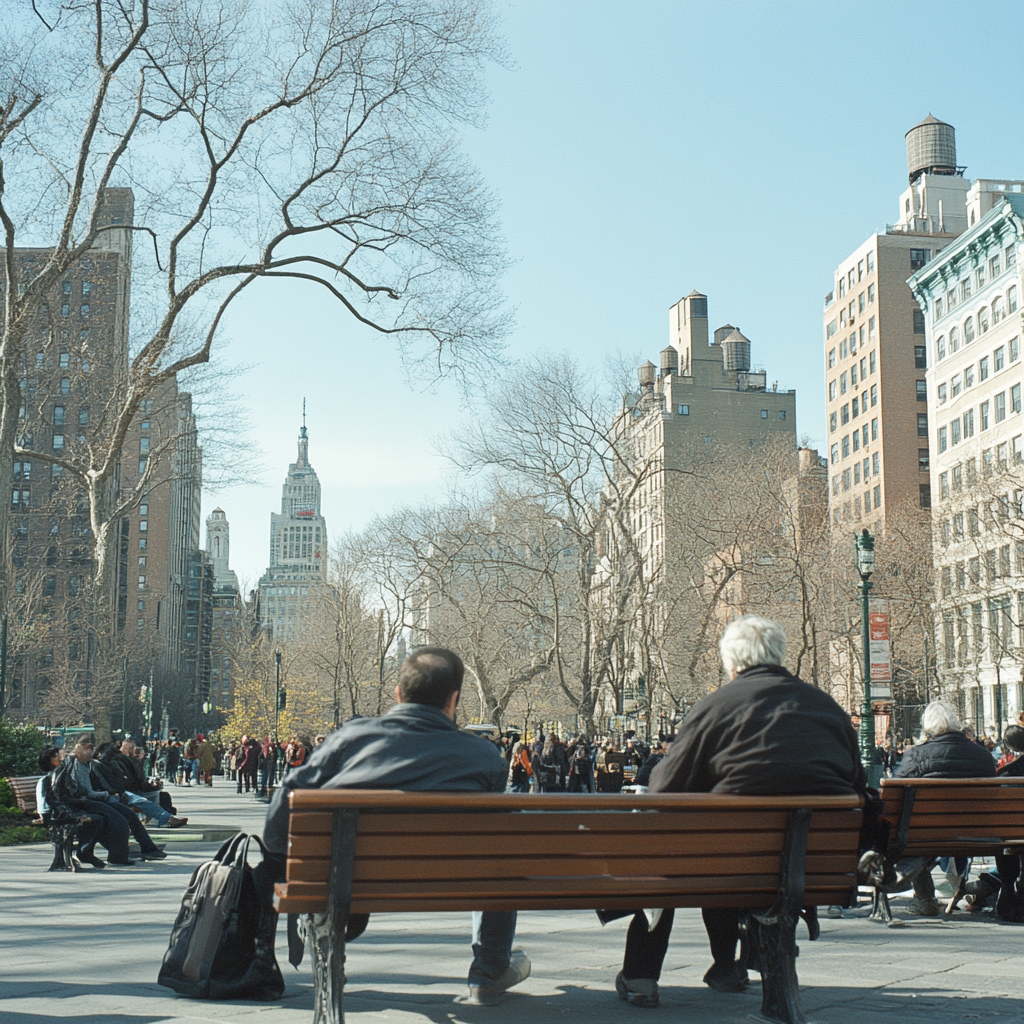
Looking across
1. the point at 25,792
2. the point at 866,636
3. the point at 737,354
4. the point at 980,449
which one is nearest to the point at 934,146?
the point at 737,354

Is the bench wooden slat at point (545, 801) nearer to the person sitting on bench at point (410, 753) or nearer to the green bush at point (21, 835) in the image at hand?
the person sitting on bench at point (410, 753)

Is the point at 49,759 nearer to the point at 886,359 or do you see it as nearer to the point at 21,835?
the point at 21,835

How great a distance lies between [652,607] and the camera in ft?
Answer: 136

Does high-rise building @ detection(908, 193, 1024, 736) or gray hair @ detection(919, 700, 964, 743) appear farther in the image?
high-rise building @ detection(908, 193, 1024, 736)

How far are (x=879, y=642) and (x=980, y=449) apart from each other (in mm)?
47945

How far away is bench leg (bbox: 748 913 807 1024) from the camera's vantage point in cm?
464

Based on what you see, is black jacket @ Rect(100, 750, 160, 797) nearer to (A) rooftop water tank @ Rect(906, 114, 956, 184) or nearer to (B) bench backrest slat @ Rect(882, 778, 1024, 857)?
(B) bench backrest slat @ Rect(882, 778, 1024, 857)

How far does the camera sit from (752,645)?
5.30 meters

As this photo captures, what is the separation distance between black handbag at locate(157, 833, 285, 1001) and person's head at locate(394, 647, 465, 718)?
1.08 meters

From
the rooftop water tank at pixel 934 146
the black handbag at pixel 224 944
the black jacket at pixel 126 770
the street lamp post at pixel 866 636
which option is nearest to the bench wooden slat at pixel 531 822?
Result: the black handbag at pixel 224 944

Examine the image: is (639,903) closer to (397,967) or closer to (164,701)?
(397,967)

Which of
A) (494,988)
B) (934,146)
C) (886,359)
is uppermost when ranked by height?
(934,146)

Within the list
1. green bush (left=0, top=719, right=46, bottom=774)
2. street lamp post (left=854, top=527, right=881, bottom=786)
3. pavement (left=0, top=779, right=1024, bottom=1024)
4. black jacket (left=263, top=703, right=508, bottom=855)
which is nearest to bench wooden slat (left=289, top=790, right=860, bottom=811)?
black jacket (left=263, top=703, right=508, bottom=855)

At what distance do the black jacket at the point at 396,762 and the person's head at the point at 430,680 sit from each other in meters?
0.05
